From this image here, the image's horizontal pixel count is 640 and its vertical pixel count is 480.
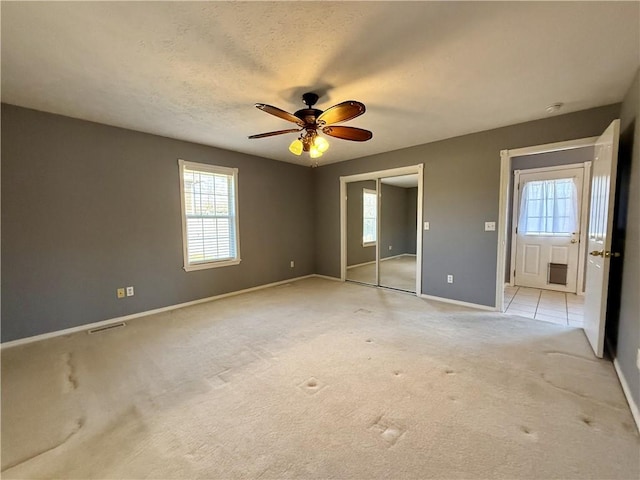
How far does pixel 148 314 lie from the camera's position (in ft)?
12.0

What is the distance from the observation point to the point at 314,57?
1960 millimetres

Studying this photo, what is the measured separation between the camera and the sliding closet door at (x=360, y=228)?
225 inches

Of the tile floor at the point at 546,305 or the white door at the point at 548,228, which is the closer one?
the tile floor at the point at 546,305

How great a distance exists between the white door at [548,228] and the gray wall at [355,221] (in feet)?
9.39

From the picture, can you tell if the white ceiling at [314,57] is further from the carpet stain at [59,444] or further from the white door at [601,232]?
the carpet stain at [59,444]

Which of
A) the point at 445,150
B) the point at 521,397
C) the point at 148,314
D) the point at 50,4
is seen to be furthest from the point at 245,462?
the point at 445,150

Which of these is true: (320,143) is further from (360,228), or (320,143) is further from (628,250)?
(360,228)

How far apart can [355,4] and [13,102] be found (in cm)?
344

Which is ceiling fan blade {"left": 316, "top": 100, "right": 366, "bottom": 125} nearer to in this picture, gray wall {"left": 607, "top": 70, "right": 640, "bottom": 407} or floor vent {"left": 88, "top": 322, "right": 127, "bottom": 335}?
gray wall {"left": 607, "top": 70, "right": 640, "bottom": 407}

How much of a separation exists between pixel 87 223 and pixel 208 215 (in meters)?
1.48

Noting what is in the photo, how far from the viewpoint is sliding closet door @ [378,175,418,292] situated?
21.5 feet

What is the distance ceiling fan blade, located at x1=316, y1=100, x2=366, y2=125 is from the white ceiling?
30cm

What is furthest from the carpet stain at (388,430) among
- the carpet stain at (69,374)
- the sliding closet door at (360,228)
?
the sliding closet door at (360,228)

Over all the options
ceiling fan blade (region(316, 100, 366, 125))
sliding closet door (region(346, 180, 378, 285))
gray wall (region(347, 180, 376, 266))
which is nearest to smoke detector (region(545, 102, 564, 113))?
ceiling fan blade (region(316, 100, 366, 125))
